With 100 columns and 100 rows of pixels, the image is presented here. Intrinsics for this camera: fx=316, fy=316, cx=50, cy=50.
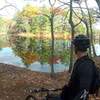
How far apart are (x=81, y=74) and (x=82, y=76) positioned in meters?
0.03

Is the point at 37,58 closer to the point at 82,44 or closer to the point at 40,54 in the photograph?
the point at 40,54

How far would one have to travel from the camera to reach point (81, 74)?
4.26 meters

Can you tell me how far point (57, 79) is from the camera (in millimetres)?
16812

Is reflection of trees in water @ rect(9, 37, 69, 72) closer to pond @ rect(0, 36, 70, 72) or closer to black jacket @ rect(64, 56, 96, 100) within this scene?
pond @ rect(0, 36, 70, 72)

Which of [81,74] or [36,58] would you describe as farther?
[36,58]

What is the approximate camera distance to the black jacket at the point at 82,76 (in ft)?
13.8

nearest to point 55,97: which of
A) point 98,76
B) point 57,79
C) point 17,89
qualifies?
point 98,76

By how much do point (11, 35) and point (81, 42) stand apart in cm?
9697

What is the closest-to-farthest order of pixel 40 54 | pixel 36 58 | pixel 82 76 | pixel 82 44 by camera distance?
pixel 82 76, pixel 82 44, pixel 36 58, pixel 40 54

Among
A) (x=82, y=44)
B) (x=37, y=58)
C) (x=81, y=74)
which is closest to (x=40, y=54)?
(x=37, y=58)

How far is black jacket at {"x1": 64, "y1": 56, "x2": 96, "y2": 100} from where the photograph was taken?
13.8ft

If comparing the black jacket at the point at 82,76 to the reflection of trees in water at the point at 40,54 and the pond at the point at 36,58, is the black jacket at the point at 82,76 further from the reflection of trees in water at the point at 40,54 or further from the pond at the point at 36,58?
the reflection of trees in water at the point at 40,54

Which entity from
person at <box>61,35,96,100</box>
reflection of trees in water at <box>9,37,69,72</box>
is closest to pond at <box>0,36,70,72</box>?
reflection of trees in water at <box>9,37,69,72</box>

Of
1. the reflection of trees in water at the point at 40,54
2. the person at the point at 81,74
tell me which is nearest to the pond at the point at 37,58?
the reflection of trees in water at the point at 40,54
